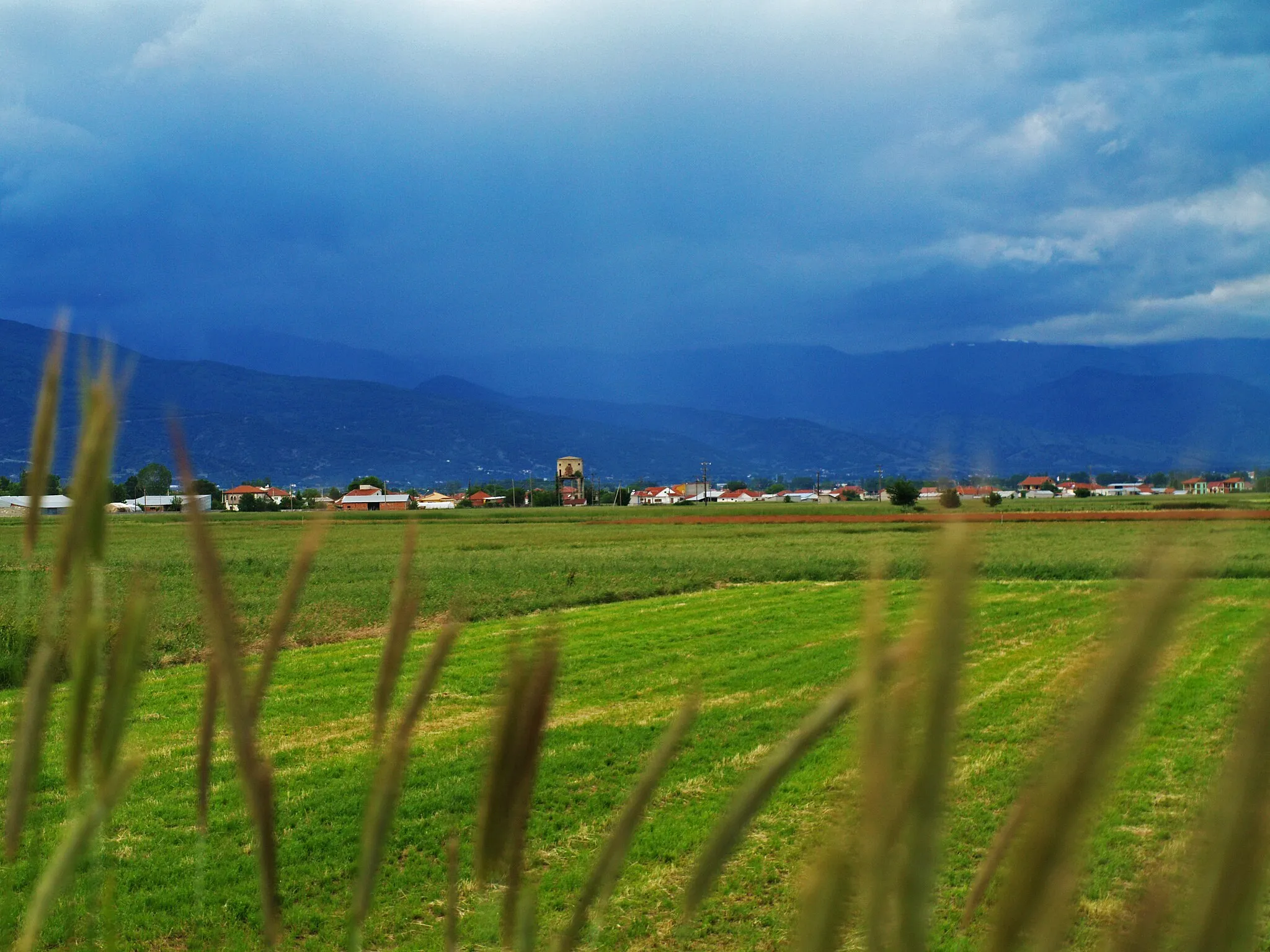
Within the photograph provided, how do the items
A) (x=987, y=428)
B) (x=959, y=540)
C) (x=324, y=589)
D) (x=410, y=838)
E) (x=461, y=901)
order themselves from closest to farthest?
(x=959, y=540) < (x=987, y=428) < (x=461, y=901) < (x=410, y=838) < (x=324, y=589)

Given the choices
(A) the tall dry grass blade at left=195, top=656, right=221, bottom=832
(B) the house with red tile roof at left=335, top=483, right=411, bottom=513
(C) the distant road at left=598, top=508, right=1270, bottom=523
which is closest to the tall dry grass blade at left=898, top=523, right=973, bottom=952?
(A) the tall dry grass blade at left=195, top=656, right=221, bottom=832

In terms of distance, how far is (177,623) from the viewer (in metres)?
15.8

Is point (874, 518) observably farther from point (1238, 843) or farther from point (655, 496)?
point (655, 496)

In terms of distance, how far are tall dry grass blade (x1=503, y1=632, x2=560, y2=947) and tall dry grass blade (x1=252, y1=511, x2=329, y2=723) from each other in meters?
0.15

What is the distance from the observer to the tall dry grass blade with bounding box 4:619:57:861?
725 mm

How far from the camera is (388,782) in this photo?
63 centimetres

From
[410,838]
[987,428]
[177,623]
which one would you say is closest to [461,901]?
[410,838]

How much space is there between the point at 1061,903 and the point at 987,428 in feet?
1.28

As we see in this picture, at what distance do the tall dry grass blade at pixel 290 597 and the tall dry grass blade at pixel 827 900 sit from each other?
33 centimetres

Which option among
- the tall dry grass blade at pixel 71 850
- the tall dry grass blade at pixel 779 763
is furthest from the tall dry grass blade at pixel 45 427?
the tall dry grass blade at pixel 779 763

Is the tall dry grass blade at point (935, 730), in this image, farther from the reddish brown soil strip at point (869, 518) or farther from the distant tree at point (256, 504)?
the distant tree at point (256, 504)

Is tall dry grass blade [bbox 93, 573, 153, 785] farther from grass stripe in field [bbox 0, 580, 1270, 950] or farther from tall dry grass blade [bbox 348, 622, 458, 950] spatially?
Answer: tall dry grass blade [bbox 348, 622, 458, 950]

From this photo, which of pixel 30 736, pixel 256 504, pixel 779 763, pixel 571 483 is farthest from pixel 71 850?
pixel 571 483

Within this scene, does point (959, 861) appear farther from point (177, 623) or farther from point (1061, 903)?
point (177, 623)
